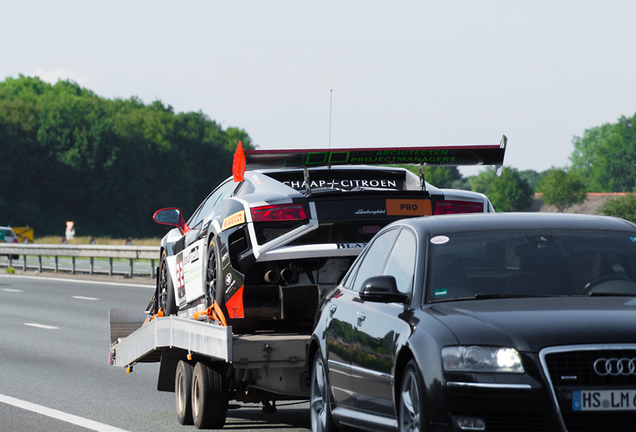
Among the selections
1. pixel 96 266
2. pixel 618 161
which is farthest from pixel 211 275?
pixel 618 161

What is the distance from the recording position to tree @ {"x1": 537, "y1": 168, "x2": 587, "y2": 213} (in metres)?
191

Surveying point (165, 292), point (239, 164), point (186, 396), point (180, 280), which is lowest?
point (186, 396)

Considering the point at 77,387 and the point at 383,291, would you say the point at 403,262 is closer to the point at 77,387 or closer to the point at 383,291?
the point at 383,291

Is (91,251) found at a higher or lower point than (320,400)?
lower

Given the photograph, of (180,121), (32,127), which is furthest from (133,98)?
(32,127)

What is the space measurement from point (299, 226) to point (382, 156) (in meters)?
0.82

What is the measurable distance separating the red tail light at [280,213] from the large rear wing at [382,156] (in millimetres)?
349

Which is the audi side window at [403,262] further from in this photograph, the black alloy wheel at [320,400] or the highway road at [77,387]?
the highway road at [77,387]

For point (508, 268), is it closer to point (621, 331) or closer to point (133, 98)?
point (621, 331)

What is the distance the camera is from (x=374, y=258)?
6.72 meters

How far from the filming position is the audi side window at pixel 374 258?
260 inches

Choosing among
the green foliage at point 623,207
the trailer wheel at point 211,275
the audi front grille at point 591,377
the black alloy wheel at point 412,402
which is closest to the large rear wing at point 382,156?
the trailer wheel at point 211,275

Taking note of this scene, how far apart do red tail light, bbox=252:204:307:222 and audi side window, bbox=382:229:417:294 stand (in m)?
2.01

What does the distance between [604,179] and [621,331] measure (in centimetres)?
19782
